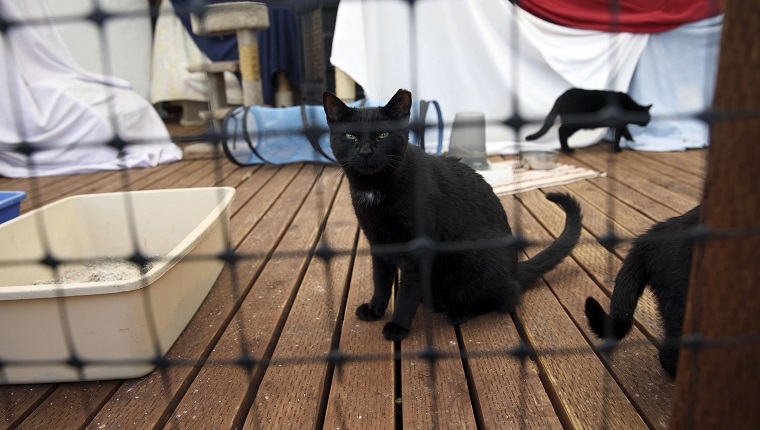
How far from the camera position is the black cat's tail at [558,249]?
1.56m

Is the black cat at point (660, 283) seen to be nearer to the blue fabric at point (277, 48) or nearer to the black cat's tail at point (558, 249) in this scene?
the black cat's tail at point (558, 249)

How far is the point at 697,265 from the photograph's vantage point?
2.72 ft

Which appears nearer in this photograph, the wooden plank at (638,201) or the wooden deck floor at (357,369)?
the wooden deck floor at (357,369)

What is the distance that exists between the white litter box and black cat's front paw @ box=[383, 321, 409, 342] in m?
0.48

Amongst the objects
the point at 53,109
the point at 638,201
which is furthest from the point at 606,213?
the point at 53,109

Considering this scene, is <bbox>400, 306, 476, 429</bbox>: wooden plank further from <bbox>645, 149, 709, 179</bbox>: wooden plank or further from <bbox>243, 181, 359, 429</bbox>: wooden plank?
<bbox>645, 149, 709, 179</bbox>: wooden plank

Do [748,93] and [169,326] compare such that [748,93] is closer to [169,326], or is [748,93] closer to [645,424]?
[645,424]

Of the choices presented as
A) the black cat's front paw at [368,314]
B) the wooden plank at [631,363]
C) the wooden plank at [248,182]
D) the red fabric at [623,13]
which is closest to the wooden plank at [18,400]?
the black cat's front paw at [368,314]

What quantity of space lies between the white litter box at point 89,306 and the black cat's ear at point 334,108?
1.54 ft

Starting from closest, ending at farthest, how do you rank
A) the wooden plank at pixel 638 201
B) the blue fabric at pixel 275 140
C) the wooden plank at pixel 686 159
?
the wooden plank at pixel 638 201, the wooden plank at pixel 686 159, the blue fabric at pixel 275 140

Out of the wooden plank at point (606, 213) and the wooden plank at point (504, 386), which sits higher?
the wooden plank at point (606, 213)

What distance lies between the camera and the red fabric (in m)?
3.69

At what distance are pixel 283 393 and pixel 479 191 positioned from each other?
2.63 ft

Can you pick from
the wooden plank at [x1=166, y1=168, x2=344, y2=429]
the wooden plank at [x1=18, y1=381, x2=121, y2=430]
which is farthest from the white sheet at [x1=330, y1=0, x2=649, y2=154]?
the wooden plank at [x1=18, y1=381, x2=121, y2=430]
